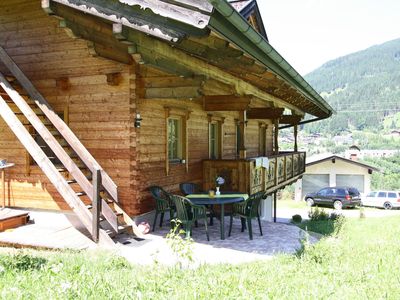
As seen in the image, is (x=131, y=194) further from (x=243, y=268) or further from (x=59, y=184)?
(x=243, y=268)

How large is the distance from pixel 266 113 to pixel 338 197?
16898 mm

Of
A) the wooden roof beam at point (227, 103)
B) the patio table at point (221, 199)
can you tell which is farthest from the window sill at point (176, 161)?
the wooden roof beam at point (227, 103)

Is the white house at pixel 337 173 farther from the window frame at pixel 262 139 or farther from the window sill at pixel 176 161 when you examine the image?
the window sill at pixel 176 161

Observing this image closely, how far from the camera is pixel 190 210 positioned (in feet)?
27.5

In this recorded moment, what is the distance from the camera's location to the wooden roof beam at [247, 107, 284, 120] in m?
14.6

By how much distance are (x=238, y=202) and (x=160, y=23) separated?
4362 millimetres

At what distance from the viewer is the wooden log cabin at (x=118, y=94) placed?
243 inches

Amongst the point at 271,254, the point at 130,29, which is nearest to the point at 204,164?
the point at 271,254

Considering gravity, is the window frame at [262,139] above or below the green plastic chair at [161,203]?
above

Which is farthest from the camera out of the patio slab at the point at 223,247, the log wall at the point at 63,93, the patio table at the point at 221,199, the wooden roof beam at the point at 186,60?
the log wall at the point at 63,93

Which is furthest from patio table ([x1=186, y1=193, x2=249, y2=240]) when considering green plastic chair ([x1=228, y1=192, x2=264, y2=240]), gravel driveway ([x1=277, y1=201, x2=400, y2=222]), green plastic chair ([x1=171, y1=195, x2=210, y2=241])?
gravel driveway ([x1=277, y1=201, x2=400, y2=222])

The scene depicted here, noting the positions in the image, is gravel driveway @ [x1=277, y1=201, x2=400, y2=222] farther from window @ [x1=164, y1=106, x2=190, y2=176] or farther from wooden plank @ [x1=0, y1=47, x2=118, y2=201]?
wooden plank @ [x1=0, y1=47, x2=118, y2=201]

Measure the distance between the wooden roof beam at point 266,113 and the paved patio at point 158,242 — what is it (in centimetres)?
599

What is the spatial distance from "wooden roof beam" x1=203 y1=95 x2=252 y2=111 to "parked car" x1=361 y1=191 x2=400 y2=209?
24.4 meters
